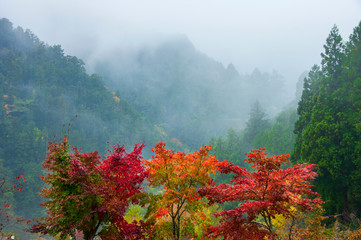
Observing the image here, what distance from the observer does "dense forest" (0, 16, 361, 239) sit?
6223mm

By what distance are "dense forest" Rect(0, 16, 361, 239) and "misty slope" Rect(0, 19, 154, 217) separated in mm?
206

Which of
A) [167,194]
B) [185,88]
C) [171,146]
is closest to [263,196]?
[167,194]

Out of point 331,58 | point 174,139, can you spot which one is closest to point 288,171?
point 331,58

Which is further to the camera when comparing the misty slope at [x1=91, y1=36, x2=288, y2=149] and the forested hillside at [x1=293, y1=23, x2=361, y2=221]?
the misty slope at [x1=91, y1=36, x2=288, y2=149]

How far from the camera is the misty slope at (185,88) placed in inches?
2849

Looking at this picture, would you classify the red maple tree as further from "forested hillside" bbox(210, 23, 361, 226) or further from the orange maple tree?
"forested hillside" bbox(210, 23, 361, 226)

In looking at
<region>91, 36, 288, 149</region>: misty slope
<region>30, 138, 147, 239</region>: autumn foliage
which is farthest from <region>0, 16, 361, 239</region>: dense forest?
<region>91, 36, 288, 149</region>: misty slope

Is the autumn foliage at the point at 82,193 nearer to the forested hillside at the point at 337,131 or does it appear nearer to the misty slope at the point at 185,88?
the forested hillside at the point at 337,131

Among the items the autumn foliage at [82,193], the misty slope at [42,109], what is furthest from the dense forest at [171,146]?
the misty slope at [42,109]

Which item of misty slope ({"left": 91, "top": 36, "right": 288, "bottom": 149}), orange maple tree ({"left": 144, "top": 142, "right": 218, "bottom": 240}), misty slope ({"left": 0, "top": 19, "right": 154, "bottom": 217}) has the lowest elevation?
orange maple tree ({"left": 144, "top": 142, "right": 218, "bottom": 240})

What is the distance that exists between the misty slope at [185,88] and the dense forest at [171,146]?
47 cm

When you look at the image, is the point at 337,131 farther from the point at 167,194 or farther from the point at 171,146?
the point at 171,146

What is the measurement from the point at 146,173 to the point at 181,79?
8553 centimetres

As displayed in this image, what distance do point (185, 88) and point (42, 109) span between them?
51470 mm
